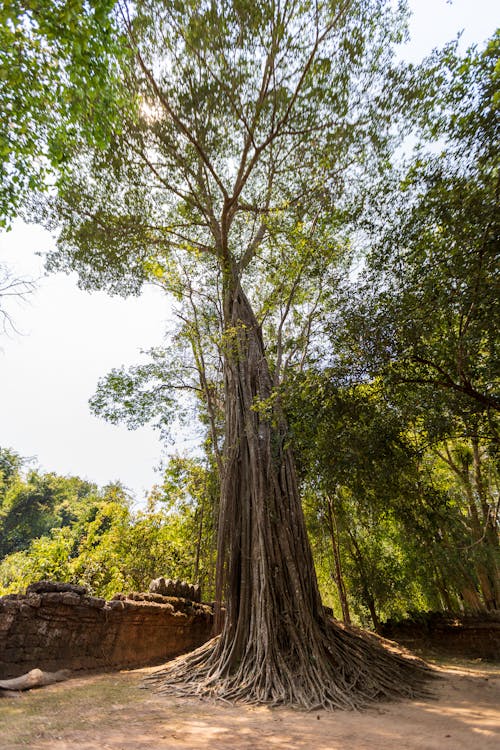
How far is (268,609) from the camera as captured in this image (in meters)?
4.03

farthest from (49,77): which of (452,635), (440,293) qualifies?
(452,635)

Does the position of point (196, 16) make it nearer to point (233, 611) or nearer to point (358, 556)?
point (233, 611)

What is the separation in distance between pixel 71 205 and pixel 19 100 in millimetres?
3119

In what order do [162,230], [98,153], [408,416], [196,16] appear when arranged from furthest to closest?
[162,230], [98,153], [196,16], [408,416]

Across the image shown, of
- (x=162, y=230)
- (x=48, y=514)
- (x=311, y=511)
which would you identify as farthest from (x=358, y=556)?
(x=48, y=514)

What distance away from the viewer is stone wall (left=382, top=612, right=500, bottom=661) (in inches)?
291

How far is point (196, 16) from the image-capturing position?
4.82 metres

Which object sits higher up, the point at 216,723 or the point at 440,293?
the point at 440,293

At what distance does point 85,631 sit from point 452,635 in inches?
293

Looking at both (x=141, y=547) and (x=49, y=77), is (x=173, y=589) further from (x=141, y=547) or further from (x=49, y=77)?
(x=49, y=77)

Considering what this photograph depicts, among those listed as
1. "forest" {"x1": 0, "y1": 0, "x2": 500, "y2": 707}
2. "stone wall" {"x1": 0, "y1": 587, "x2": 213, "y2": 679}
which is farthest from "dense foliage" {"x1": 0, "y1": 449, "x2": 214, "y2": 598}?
"stone wall" {"x1": 0, "y1": 587, "x2": 213, "y2": 679}

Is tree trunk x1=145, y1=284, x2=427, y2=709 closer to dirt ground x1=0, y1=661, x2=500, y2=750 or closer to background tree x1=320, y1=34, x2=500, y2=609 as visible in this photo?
dirt ground x1=0, y1=661, x2=500, y2=750

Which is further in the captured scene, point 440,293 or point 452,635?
point 452,635

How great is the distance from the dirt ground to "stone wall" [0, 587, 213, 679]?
0.38 m
